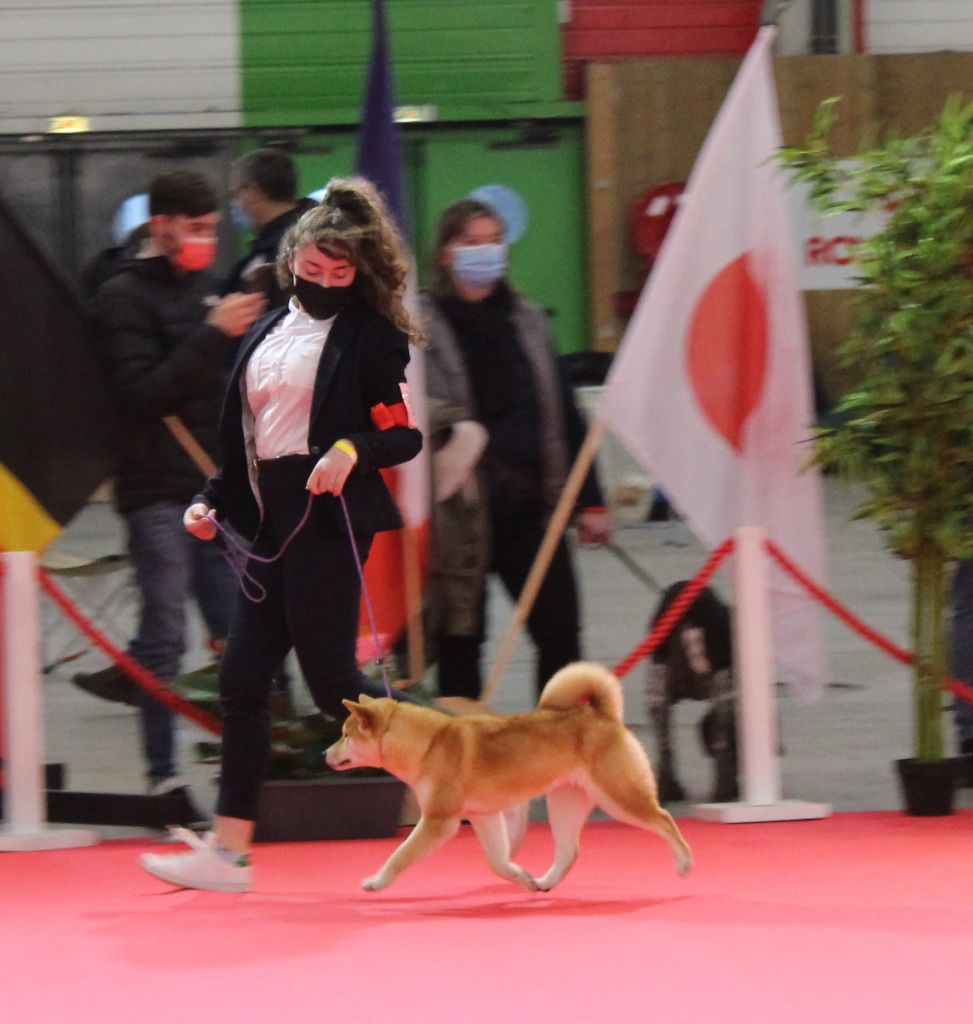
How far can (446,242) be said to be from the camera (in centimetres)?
549

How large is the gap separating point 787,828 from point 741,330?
148 cm

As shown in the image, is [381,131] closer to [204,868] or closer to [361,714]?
[361,714]

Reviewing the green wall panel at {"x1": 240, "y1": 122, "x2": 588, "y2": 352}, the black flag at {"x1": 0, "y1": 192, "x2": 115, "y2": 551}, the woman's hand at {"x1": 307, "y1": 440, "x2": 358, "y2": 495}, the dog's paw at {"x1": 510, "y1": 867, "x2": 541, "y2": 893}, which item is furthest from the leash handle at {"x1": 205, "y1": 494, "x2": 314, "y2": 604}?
the green wall panel at {"x1": 240, "y1": 122, "x2": 588, "y2": 352}

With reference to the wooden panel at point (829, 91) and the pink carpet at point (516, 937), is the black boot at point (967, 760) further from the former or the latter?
the wooden panel at point (829, 91)

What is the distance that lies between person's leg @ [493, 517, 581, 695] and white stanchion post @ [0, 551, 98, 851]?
1405 mm

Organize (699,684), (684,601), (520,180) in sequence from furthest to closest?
(520,180) < (699,684) < (684,601)

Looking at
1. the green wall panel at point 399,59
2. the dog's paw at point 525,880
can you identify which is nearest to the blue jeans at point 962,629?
the dog's paw at point 525,880

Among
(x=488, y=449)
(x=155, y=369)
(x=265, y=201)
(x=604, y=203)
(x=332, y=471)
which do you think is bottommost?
(x=332, y=471)

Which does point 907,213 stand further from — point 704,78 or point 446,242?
point 704,78

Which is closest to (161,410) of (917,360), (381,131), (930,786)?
(381,131)

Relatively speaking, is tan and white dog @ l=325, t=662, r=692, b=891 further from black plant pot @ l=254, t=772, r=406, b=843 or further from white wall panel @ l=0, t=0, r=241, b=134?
white wall panel @ l=0, t=0, r=241, b=134

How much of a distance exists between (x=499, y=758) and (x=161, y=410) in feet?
5.52

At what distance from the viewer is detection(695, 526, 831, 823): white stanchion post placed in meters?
5.38

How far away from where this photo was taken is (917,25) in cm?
1567
